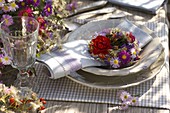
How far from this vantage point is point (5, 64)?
45.9 inches

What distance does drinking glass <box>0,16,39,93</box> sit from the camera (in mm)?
1122

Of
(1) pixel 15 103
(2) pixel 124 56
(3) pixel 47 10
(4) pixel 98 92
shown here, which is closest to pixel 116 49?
(2) pixel 124 56

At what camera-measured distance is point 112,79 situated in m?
1.25

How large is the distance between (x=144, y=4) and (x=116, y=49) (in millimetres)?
511

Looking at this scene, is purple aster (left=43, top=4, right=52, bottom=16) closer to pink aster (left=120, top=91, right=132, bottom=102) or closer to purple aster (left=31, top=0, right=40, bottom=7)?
purple aster (left=31, top=0, right=40, bottom=7)

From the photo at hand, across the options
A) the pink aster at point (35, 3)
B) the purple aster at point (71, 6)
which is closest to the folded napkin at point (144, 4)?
the purple aster at point (71, 6)

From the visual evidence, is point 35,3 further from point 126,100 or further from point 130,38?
point 126,100

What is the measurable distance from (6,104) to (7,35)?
0.71 ft

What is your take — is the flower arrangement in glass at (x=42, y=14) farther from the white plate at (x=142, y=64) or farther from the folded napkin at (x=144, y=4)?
the folded napkin at (x=144, y=4)

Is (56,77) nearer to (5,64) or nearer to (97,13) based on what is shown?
(5,64)

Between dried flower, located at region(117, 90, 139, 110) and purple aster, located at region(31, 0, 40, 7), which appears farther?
purple aster, located at region(31, 0, 40, 7)

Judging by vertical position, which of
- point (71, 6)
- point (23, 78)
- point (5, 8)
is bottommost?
point (23, 78)

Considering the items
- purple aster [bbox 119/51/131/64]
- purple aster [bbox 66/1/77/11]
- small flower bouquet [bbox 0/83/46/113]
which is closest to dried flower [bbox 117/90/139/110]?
purple aster [bbox 119/51/131/64]

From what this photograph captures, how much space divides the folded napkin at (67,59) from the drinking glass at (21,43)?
7 centimetres
